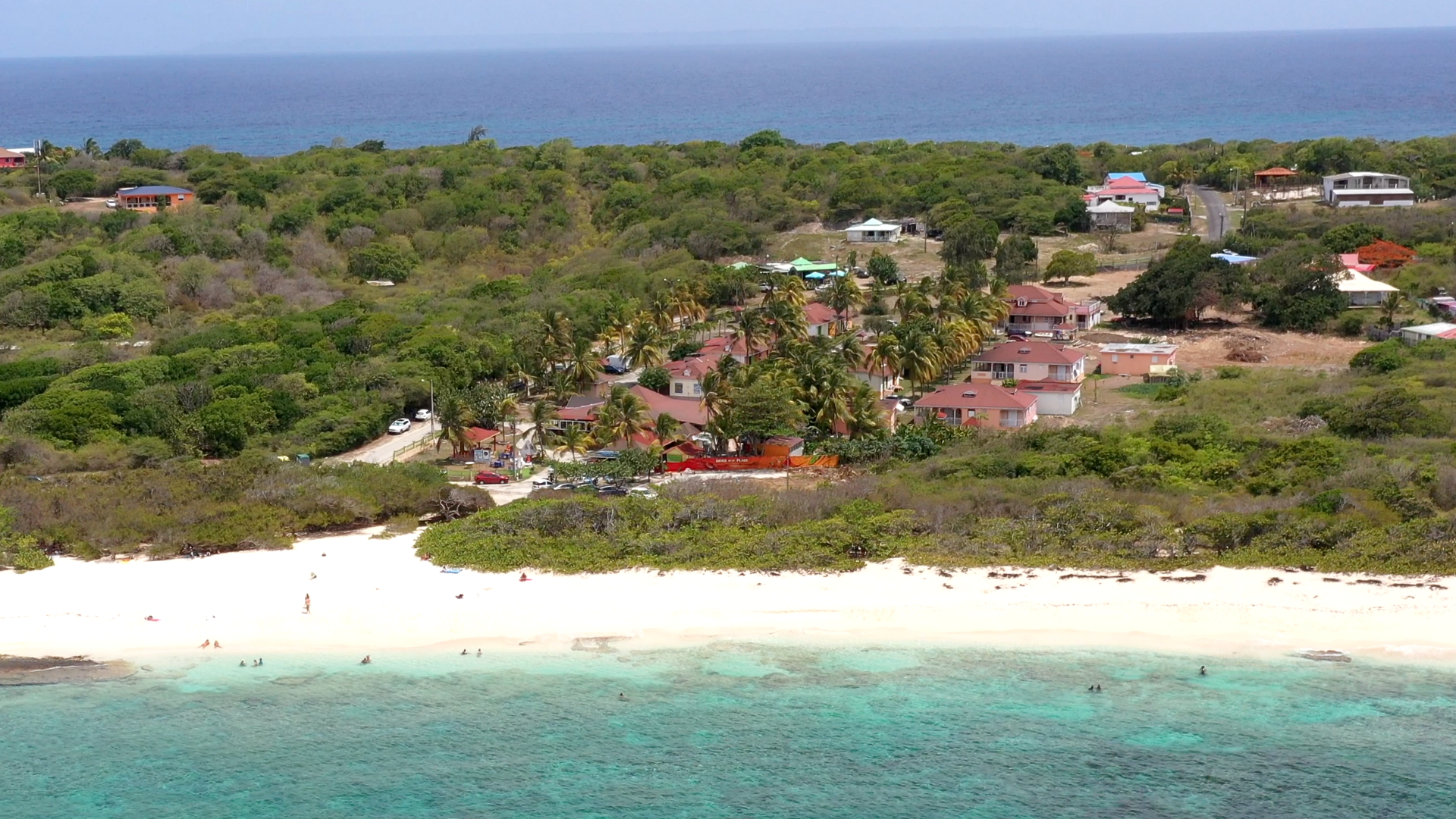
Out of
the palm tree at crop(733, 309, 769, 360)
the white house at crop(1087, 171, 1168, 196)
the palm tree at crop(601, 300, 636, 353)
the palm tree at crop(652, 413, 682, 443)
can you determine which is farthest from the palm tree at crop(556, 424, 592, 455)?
the white house at crop(1087, 171, 1168, 196)

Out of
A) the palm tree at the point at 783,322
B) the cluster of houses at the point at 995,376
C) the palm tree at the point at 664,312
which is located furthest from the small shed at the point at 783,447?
the palm tree at the point at 664,312

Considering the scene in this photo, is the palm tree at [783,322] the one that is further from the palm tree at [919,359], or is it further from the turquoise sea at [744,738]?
the turquoise sea at [744,738]

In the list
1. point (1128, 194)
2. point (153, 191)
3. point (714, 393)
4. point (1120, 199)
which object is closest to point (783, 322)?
point (714, 393)

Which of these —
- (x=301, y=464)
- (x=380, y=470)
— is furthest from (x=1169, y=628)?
(x=301, y=464)

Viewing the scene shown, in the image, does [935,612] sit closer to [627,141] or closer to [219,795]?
[219,795]

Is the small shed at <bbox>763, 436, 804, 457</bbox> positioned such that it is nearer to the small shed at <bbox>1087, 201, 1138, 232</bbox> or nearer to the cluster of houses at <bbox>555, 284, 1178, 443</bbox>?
the cluster of houses at <bbox>555, 284, 1178, 443</bbox>

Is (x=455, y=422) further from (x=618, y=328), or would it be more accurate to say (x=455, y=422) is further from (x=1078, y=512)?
(x=1078, y=512)
